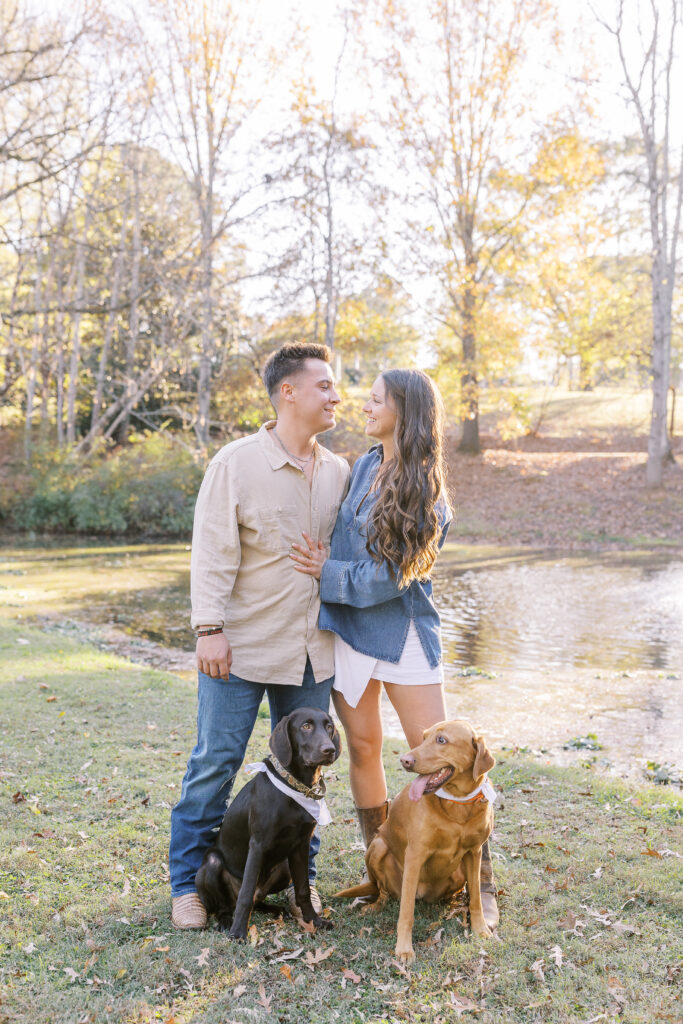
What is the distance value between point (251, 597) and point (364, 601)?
499 millimetres

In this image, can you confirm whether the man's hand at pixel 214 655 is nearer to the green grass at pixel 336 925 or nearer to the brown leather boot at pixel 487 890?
the green grass at pixel 336 925

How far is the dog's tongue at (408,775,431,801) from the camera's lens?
318 centimetres

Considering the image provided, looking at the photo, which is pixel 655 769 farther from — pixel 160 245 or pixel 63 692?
pixel 160 245

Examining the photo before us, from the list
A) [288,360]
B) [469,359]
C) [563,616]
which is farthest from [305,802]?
[469,359]

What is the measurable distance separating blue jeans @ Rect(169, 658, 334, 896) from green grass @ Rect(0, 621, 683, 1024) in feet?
1.03

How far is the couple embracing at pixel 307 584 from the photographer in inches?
135

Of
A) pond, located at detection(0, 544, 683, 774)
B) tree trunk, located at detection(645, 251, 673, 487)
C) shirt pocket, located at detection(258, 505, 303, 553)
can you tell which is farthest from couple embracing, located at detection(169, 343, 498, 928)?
tree trunk, located at detection(645, 251, 673, 487)

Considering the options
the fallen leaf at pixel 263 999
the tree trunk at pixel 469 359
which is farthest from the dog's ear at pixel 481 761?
the tree trunk at pixel 469 359

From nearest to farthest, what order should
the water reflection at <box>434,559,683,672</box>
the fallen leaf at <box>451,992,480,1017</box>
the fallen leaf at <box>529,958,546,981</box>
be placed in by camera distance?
the fallen leaf at <box>451,992,480,1017</box> < the fallen leaf at <box>529,958,546,981</box> < the water reflection at <box>434,559,683,672</box>

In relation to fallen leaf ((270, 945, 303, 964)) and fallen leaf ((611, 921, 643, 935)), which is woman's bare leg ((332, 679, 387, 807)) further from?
fallen leaf ((611, 921, 643, 935))

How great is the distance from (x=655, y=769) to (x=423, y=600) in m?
3.14

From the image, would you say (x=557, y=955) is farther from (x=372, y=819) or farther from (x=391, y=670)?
(x=391, y=670)

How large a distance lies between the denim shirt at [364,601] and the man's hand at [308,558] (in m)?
0.04

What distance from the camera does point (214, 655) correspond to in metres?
3.40
